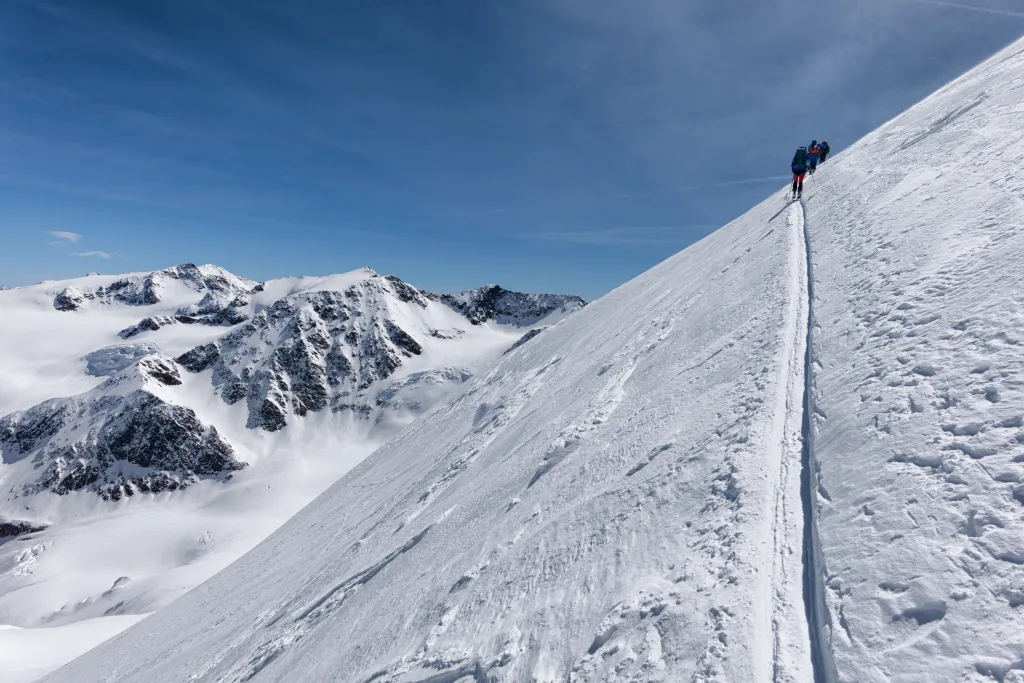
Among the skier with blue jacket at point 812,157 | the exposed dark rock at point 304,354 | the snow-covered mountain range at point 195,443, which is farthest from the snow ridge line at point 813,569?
the exposed dark rock at point 304,354

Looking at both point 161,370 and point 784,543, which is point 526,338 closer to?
point 161,370

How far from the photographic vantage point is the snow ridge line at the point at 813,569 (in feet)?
11.5

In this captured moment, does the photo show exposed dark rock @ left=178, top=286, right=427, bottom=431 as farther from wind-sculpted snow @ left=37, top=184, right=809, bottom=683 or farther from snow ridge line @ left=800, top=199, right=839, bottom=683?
snow ridge line @ left=800, top=199, right=839, bottom=683

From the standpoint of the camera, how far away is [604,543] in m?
5.56

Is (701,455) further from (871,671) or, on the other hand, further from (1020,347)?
(1020,347)

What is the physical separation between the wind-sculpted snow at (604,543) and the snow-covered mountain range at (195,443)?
80203 mm

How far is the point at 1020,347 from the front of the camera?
4914 mm

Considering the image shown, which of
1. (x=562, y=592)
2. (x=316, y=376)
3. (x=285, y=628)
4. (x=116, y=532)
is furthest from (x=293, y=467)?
(x=562, y=592)

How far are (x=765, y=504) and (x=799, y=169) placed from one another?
20.0 m

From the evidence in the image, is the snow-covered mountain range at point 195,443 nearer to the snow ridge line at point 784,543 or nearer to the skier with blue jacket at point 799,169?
the snow ridge line at point 784,543

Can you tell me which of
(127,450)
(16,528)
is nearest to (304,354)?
(127,450)

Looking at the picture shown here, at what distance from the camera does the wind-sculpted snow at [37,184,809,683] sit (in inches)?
166

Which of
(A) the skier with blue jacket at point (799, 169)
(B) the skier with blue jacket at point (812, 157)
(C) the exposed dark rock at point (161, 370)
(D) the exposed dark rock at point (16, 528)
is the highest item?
(C) the exposed dark rock at point (161, 370)

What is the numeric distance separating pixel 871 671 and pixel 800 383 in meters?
4.29
